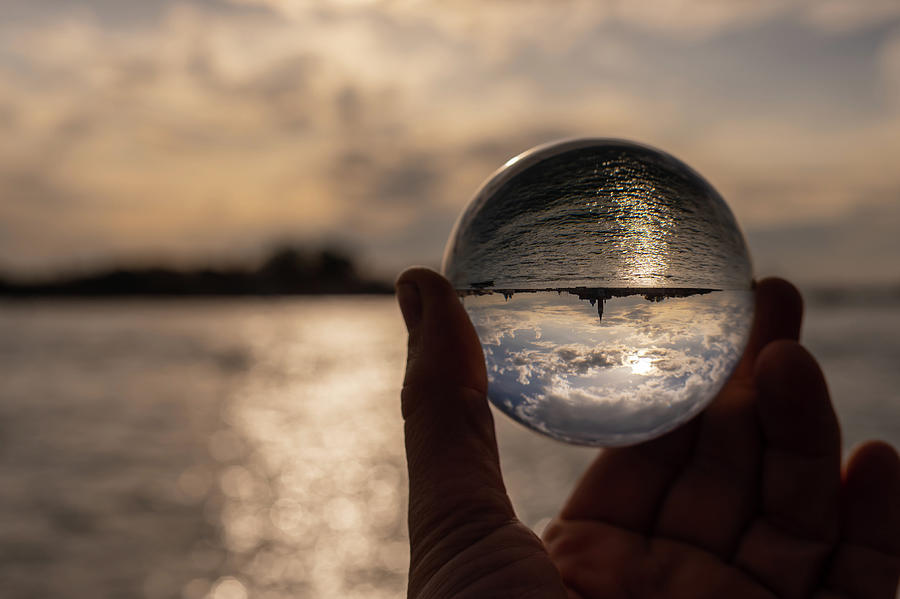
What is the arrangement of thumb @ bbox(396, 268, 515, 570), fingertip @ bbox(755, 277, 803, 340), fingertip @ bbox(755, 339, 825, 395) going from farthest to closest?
1. fingertip @ bbox(755, 277, 803, 340)
2. fingertip @ bbox(755, 339, 825, 395)
3. thumb @ bbox(396, 268, 515, 570)

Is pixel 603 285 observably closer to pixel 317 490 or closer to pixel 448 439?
pixel 448 439

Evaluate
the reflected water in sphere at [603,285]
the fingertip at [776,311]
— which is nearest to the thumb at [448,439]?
the reflected water in sphere at [603,285]

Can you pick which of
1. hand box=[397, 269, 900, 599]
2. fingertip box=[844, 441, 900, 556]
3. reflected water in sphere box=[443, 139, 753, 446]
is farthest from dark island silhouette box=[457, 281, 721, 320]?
fingertip box=[844, 441, 900, 556]

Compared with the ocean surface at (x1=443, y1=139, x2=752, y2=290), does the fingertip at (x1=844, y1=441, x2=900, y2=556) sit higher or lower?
lower

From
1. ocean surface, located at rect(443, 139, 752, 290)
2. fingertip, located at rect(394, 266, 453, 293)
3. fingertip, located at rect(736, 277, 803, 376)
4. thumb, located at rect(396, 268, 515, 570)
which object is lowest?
thumb, located at rect(396, 268, 515, 570)

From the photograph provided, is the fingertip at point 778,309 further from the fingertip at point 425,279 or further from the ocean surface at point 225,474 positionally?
the ocean surface at point 225,474

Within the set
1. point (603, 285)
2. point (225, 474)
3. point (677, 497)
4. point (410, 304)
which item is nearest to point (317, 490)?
point (225, 474)

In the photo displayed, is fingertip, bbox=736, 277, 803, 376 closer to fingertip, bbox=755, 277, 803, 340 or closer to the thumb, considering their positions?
fingertip, bbox=755, 277, 803, 340
